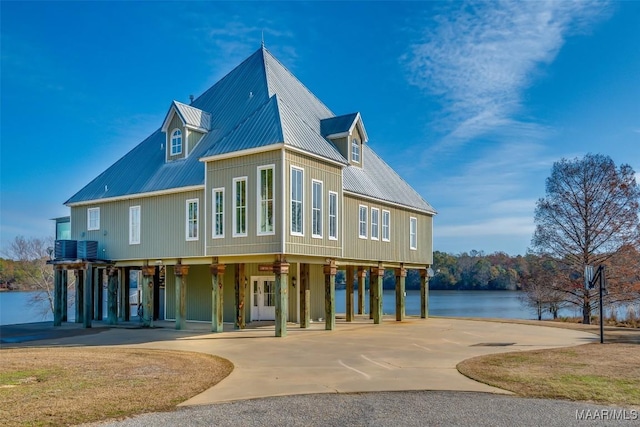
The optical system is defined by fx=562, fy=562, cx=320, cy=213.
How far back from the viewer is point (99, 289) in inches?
1117

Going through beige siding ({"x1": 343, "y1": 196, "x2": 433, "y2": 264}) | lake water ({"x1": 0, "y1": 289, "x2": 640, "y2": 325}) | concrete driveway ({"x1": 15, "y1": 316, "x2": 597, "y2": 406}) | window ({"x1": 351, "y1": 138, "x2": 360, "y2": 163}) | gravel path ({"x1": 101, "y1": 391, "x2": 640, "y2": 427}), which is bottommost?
lake water ({"x1": 0, "y1": 289, "x2": 640, "y2": 325})

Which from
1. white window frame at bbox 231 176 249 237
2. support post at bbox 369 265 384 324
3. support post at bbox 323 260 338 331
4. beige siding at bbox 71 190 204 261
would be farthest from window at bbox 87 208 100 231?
support post at bbox 369 265 384 324

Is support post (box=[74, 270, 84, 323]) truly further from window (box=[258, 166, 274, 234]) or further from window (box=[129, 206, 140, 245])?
window (box=[258, 166, 274, 234])

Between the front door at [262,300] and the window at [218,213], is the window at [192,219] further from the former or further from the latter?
the front door at [262,300]

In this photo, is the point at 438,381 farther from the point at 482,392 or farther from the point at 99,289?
the point at 99,289

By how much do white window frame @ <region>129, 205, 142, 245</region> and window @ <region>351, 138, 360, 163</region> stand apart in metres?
9.50

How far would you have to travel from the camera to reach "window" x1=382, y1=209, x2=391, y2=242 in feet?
84.1

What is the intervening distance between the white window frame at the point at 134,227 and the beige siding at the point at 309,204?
8.76 metres

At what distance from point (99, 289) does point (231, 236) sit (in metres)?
12.5

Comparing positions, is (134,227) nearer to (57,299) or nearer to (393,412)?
(57,299)

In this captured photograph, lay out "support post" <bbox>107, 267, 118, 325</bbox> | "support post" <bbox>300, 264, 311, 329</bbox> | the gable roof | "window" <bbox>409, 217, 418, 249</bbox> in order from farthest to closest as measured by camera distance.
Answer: "window" <bbox>409, 217, 418, 249</bbox>, "support post" <bbox>107, 267, 118, 325</bbox>, "support post" <bbox>300, 264, 311, 329</bbox>, the gable roof

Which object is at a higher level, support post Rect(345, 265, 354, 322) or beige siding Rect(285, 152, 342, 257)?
beige siding Rect(285, 152, 342, 257)

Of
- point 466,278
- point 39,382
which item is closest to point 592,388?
point 39,382

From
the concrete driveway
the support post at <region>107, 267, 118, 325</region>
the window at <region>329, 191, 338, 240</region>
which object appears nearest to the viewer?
the concrete driveway
